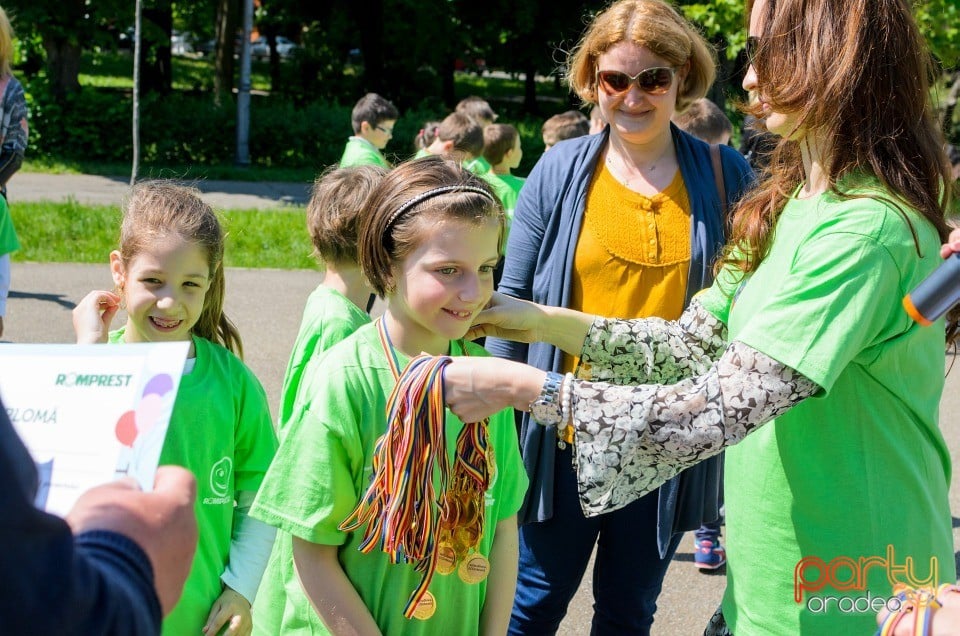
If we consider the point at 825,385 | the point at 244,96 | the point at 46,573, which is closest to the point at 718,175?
the point at 825,385

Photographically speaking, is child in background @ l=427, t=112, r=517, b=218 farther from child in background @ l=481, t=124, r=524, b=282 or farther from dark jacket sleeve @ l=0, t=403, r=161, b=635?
dark jacket sleeve @ l=0, t=403, r=161, b=635

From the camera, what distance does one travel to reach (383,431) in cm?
219

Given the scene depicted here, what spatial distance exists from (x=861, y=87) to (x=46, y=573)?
5.40 feet

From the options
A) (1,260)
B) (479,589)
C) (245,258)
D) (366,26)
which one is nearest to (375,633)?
(479,589)

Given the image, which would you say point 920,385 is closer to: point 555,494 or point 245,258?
point 555,494

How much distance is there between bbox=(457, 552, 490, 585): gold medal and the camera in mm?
2254

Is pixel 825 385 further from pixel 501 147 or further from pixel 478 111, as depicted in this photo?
pixel 478 111

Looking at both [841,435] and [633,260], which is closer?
[841,435]

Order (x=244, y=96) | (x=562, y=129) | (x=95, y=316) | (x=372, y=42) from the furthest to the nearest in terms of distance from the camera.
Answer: (x=372, y=42) → (x=244, y=96) → (x=562, y=129) → (x=95, y=316)

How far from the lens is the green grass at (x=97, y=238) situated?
409 inches

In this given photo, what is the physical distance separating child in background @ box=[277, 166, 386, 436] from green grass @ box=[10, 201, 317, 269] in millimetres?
6619

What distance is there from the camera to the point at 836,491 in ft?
6.65

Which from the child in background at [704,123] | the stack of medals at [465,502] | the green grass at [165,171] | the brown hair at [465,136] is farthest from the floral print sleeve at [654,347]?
the green grass at [165,171]

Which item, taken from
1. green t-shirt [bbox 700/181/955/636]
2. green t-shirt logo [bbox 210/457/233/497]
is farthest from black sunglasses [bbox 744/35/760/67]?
green t-shirt logo [bbox 210/457/233/497]
